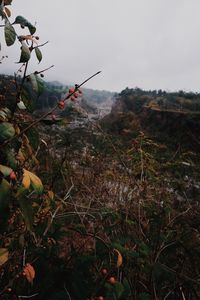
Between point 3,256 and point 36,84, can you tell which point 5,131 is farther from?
point 3,256

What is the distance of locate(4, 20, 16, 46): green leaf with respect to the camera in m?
0.96

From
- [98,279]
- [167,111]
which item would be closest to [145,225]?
[98,279]

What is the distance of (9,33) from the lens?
968 mm

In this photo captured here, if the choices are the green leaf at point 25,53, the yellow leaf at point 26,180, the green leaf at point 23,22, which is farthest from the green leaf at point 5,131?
the green leaf at point 23,22

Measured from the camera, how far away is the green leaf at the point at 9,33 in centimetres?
96

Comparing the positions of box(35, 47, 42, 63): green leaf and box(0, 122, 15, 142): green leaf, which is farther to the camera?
Result: box(35, 47, 42, 63): green leaf

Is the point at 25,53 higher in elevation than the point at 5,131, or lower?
higher

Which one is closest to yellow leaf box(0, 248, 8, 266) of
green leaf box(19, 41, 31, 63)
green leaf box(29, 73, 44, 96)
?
green leaf box(29, 73, 44, 96)

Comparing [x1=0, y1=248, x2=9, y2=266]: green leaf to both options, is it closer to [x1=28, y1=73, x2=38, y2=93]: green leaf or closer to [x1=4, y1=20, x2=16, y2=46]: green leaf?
[x1=28, y1=73, x2=38, y2=93]: green leaf

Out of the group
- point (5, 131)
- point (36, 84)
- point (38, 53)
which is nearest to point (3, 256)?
point (5, 131)

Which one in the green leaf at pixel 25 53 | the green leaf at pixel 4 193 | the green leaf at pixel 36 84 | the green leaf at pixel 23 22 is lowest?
the green leaf at pixel 4 193

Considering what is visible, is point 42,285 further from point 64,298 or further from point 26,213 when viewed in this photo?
point 26,213

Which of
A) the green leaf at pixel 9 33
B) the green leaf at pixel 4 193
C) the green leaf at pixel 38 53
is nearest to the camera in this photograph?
the green leaf at pixel 4 193

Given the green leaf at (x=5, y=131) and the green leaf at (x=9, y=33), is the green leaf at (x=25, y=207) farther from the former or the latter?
the green leaf at (x=9, y=33)
